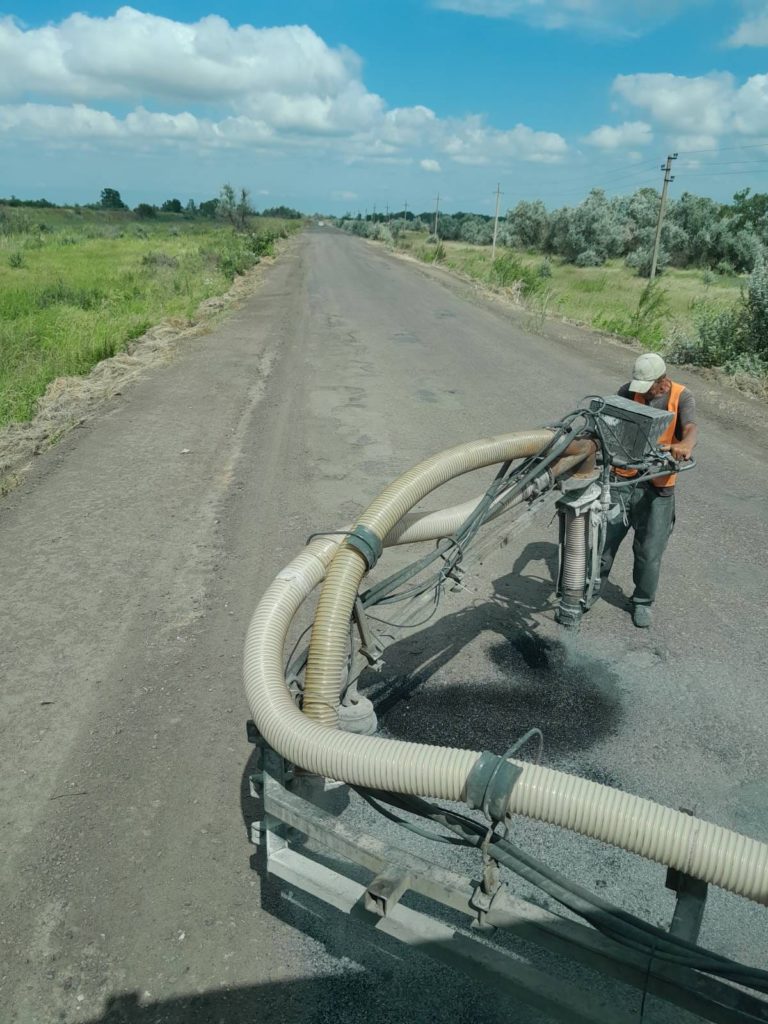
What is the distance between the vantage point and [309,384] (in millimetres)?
12234

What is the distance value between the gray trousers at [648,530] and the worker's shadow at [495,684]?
671 mm

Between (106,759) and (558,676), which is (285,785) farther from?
(558,676)

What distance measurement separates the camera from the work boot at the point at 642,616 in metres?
5.53

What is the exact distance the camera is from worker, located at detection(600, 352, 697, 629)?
5.18m

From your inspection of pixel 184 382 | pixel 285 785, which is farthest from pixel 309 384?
pixel 285 785

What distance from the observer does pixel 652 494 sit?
5.45 meters

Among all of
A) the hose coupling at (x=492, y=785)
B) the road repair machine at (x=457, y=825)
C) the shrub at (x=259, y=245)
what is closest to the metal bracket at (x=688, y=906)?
the road repair machine at (x=457, y=825)

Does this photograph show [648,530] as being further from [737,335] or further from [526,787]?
[737,335]

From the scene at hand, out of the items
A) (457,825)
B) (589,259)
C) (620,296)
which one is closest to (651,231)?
(589,259)

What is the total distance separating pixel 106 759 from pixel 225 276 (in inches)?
971

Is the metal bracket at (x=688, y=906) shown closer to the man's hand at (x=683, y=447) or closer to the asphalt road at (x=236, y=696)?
the asphalt road at (x=236, y=696)

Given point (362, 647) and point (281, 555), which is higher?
point (362, 647)

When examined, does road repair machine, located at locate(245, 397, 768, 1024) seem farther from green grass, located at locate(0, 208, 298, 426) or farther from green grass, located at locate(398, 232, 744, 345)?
green grass, located at locate(398, 232, 744, 345)

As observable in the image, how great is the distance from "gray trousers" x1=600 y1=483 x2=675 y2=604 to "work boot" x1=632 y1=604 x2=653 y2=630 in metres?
0.04
